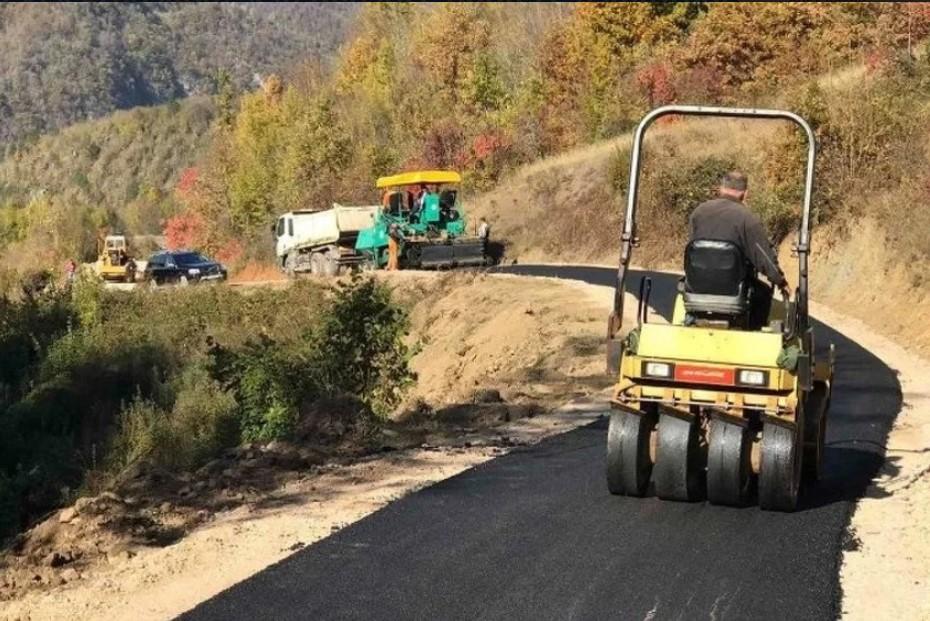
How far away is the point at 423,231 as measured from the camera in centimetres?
3994

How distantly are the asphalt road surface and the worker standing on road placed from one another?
28.7 metres

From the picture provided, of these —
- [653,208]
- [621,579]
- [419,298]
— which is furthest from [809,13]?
[621,579]

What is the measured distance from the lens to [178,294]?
38906 millimetres

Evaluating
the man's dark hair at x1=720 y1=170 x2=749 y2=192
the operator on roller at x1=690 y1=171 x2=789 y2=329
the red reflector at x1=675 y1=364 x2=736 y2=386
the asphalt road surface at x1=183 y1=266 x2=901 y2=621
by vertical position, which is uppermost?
the man's dark hair at x1=720 y1=170 x2=749 y2=192

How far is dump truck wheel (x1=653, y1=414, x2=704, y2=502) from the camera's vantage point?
9102 mm

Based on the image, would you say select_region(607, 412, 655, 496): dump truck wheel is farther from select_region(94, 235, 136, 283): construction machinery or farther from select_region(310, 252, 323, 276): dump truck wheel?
select_region(94, 235, 136, 283): construction machinery

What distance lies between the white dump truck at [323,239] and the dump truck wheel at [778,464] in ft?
110

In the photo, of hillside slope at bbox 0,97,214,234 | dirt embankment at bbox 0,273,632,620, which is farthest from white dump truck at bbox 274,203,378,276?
hillside slope at bbox 0,97,214,234

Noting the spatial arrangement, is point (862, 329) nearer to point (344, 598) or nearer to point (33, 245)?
point (344, 598)

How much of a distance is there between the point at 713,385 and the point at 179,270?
3869cm

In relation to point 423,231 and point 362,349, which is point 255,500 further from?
point 423,231

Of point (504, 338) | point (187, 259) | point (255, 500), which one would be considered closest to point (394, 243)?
point (187, 259)

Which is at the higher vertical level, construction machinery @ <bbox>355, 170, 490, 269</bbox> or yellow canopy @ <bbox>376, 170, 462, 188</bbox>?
yellow canopy @ <bbox>376, 170, 462, 188</bbox>

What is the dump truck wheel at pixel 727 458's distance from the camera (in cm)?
898
